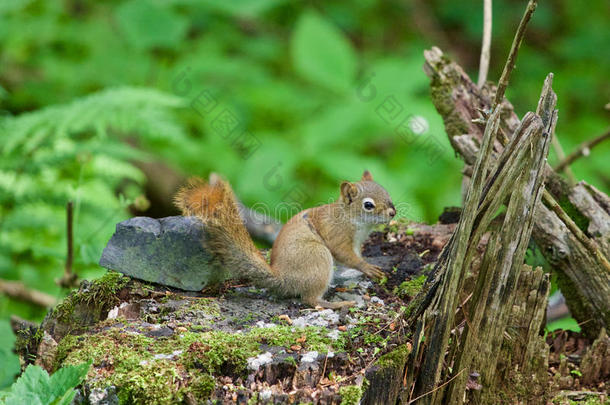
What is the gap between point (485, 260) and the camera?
1666 mm

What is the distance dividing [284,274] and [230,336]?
0.44 meters

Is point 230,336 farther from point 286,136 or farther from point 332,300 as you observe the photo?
point 286,136

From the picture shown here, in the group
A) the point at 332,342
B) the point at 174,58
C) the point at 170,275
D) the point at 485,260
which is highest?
the point at 174,58

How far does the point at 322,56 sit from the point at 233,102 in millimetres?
883

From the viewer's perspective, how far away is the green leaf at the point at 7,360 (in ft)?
6.45

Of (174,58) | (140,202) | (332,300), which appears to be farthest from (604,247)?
(174,58)

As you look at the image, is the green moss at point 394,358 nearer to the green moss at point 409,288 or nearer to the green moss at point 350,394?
the green moss at point 350,394

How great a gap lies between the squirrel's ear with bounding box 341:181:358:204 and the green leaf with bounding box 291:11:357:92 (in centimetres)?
141

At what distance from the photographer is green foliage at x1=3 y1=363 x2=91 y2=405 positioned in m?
1.43

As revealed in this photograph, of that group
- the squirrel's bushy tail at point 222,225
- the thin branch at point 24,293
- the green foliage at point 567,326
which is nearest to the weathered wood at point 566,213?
the green foliage at point 567,326

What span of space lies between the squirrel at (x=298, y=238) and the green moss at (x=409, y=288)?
0.15 meters

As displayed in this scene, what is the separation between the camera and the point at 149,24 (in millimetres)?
4035

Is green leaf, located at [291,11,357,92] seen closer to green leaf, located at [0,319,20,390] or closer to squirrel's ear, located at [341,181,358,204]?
squirrel's ear, located at [341,181,358,204]

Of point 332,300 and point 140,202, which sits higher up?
point 140,202
